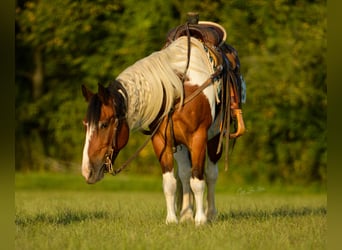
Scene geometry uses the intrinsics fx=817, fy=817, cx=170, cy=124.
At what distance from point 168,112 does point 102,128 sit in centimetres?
70

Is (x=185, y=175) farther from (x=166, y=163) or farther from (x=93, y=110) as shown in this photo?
(x=93, y=110)

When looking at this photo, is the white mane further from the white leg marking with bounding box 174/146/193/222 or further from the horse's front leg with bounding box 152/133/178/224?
the white leg marking with bounding box 174/146/193/222

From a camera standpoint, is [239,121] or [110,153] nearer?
[110,153]

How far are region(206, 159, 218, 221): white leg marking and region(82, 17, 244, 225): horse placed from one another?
29 cm

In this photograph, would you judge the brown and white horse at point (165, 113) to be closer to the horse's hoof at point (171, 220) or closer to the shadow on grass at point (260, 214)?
the horse's hoof at point (171, 220)

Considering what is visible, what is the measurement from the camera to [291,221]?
835cm

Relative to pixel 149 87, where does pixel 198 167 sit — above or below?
below

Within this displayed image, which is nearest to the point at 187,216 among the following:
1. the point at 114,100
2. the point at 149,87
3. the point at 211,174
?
the point at 211,174

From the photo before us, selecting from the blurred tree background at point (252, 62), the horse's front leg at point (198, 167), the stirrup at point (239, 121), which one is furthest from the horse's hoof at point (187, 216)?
the blurred tree background at point (252, 62)

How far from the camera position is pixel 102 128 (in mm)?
6980

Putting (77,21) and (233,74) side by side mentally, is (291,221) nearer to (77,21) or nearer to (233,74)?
(233,74)

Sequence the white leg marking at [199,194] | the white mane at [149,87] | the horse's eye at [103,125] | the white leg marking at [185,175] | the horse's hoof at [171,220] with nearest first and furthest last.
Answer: the horse's eye at [103,125]
the white mane at [149,87]
the white leg marking at [199,194]
the horse's hoof at [171,220]
the white leg marking at [185,175]

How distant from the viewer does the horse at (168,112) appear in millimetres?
6980
